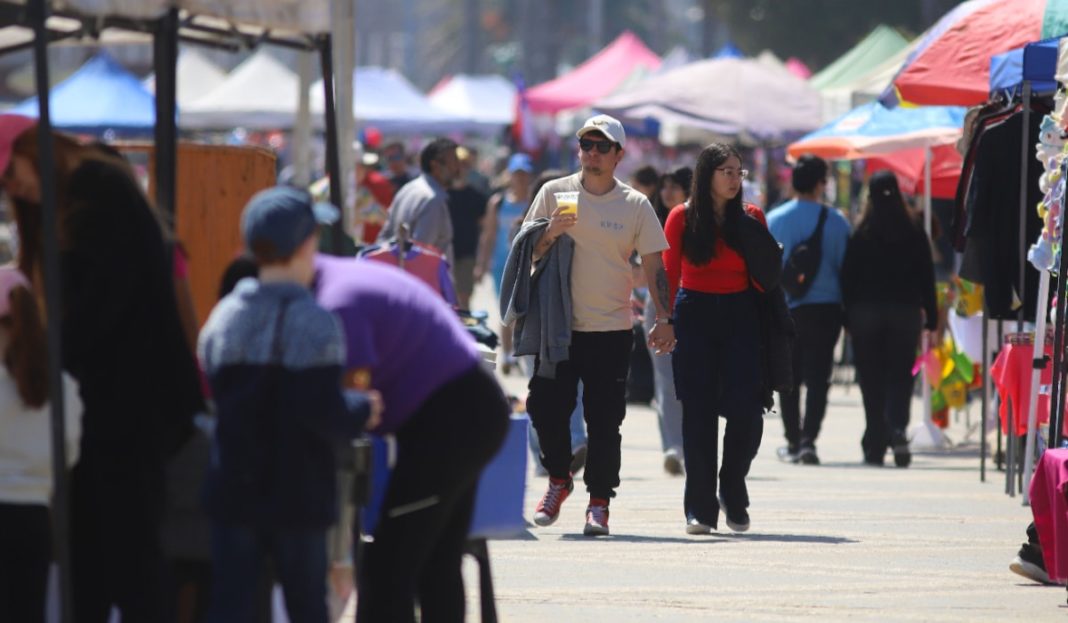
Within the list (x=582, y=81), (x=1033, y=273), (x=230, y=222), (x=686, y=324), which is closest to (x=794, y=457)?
(x=1033, y=273)

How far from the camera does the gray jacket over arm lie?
976cm

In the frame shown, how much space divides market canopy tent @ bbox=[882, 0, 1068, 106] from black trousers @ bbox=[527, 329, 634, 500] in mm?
3444

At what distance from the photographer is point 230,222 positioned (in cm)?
807

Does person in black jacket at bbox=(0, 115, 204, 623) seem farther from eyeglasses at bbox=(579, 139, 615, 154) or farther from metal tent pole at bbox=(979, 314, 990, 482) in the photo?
metal tent pole at bbox=(979, 314, 990, 482)

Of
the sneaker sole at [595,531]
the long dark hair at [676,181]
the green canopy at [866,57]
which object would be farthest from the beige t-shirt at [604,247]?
the green canopy at [866,57]

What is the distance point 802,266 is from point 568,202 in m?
4.29

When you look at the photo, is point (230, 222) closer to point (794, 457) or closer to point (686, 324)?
point (686, 324)

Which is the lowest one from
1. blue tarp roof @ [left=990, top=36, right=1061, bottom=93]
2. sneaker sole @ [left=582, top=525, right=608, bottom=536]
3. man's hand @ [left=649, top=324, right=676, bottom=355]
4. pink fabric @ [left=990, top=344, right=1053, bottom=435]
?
sneaker sole @ [left=582, top=525, right=608, bottom=536]

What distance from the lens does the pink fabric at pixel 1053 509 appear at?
8.01m

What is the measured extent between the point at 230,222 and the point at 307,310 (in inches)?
122

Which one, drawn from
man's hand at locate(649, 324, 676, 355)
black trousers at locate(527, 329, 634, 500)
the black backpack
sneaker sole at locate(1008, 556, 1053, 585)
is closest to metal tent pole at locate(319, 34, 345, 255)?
black trousers at locate(527, 329, 634, 500)

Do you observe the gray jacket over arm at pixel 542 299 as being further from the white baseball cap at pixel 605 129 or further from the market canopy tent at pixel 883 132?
the market canopy tent at pixel 883 132

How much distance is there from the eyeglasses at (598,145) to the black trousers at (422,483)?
14.0 feet

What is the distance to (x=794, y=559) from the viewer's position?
9.27 meters
